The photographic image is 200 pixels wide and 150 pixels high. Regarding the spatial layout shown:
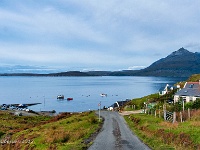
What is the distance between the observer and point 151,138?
2775cm

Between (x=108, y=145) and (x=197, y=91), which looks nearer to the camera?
(x=108, y=145)

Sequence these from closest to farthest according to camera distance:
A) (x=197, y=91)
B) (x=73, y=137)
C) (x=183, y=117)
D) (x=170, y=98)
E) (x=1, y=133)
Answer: (x=73, y=137) < (x=183, y=117) < (x=1, y=133) < (x=197, y=91) < (x=170, y=98)

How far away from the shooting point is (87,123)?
4338cm

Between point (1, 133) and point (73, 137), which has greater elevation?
point (73, 137)

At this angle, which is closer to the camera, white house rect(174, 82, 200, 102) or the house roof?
white house rect(174, 82, 200, 102)

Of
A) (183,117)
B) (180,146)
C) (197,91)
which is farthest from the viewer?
(197,91)

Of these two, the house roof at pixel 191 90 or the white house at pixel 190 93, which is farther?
the house roof at pixel 191 90

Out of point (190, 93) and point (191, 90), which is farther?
point (191, 90)

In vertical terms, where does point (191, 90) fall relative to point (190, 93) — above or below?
above

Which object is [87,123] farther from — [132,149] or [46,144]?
[132,149]

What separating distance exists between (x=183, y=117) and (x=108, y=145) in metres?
18.3

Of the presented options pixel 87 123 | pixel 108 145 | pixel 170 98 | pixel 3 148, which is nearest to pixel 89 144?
pixel 108 145

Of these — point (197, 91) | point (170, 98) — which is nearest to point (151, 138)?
point (197, 91)

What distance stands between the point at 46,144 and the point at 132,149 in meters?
8.52
